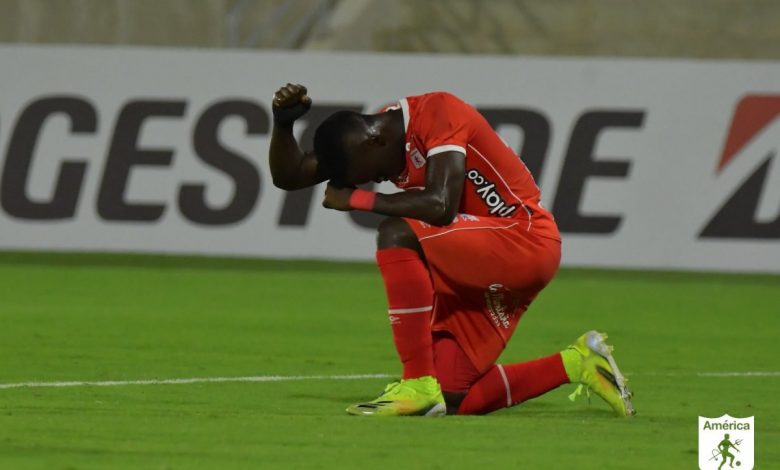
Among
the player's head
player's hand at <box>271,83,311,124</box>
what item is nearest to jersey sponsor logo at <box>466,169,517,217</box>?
the player's head

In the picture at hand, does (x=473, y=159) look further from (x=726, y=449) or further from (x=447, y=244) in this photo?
(x=726, y=449)

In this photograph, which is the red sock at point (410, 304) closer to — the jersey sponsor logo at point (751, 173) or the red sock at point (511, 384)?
the red sock at point (511, 384)

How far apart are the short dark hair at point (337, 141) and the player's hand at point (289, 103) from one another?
27 cm

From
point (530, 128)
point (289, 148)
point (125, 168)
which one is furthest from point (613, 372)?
point (125, 168)

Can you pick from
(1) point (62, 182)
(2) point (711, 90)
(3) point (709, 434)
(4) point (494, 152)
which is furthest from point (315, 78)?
(3) point (709, 434)

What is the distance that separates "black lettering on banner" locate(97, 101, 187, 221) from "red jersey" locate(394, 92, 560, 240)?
9678 mm

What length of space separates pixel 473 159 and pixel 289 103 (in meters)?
0.81

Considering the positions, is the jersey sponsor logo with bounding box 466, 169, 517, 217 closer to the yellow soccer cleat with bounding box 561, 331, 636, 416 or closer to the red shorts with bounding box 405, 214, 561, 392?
the red shorts with bounding box 405, 214, 561, 392

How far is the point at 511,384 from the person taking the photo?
7.95 meters

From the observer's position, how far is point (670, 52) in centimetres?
2169

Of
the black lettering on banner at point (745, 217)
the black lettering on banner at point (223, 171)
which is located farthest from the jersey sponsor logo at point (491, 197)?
the black lettering on banner at point (223, 171)

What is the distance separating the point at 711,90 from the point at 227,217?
455 centimetres

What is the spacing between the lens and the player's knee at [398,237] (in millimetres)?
7664

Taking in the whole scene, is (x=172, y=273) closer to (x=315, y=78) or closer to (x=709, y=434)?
(x=315, y=78)
